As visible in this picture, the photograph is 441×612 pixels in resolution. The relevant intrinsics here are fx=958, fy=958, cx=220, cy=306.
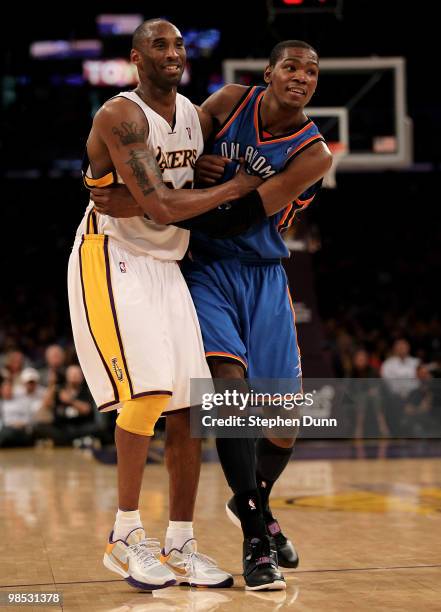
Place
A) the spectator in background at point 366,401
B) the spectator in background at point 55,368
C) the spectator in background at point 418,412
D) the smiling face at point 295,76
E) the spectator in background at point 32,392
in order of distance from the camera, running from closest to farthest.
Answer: the smiling face at point 295,76 → the spectator in background at point 366,401 → the spectator in background at point 418,412 → the spectator in background at point 55,368 → the spectator in background at point 32,392

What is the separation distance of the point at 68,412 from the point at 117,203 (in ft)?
25.7

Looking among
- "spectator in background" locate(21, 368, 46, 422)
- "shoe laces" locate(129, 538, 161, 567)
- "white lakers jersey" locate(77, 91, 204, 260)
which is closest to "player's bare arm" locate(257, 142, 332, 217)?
"white lakers jersey" locate(77, 91, 204, 260)

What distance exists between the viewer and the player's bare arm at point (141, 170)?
3.79 meters

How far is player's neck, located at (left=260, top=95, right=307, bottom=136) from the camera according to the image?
4.21m

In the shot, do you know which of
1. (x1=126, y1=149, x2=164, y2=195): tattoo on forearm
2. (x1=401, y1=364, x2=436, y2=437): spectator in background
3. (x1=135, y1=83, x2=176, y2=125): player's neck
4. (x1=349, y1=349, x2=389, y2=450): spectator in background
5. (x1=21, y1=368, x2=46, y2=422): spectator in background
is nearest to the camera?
(x1=126, y1=149, x2=164, y2=195): tattoo on forearm

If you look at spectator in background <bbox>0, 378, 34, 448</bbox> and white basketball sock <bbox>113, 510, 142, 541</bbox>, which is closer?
white basketball sock <bbox>113, 510, 142, 541</bbox>

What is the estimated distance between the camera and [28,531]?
521 cm

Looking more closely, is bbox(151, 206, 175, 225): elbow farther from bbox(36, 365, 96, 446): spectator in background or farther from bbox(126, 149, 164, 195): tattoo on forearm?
bbox(36, 365, 96, 446): spectator in background

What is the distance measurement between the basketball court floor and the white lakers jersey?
1.39 meters

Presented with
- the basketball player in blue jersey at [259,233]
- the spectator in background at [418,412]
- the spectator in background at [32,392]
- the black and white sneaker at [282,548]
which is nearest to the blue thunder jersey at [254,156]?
the basketball player in blue jersey at [259,233]

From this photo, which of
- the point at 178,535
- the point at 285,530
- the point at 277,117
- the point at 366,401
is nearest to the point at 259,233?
the point at 277,117

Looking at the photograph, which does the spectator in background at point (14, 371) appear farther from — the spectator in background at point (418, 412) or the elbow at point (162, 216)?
the elbow at point (162, 216)

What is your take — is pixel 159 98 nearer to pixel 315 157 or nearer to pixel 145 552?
pixel 315 157

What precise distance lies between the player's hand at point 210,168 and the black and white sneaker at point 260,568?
1517 millimetres
